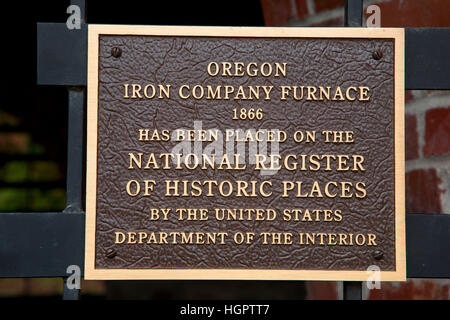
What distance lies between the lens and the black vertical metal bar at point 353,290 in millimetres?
1512

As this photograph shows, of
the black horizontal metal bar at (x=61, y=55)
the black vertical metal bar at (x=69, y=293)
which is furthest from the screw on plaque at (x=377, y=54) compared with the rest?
the black vertical metal bar at (x=69, y=293)

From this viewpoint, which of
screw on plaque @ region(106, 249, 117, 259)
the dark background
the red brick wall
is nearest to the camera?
screw on plaque @ region(106, 249, 117, 259)

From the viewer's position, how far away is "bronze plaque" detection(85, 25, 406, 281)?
1480 millimetres

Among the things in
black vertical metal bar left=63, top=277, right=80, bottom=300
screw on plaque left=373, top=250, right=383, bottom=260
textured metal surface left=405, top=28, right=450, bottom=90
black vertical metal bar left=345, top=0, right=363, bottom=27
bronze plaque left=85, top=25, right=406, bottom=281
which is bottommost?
black vertical metal bar left=63, top=277, right=80, bottom=300

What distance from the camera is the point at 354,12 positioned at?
1535mm

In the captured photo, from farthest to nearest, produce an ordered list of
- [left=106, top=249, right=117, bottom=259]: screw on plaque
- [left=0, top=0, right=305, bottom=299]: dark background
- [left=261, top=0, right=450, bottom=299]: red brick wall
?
[left=0, top=0, right=305, bottom=299]: dark background
[left=261, top=0, right=450, bottom=299]: red brick wall
[left=106, top=249, right=117, bottom=259]: screw on plaque

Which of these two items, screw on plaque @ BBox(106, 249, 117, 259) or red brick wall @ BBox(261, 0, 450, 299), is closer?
screw on plaque @ BBox(106, 249, 117, 259)

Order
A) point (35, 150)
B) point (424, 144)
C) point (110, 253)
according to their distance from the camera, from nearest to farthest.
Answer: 1. point (110, 253)
2. point (424, 144)
3. point (35, 150)

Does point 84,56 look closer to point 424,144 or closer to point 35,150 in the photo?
point 424,144

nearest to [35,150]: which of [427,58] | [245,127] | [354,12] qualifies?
[245,127]

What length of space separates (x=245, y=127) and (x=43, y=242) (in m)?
0.58

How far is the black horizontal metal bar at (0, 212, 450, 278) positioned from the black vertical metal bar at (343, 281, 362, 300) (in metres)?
0.13

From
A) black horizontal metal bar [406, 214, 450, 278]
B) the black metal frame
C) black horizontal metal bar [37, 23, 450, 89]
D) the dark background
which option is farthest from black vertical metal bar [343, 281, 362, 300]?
the dark background

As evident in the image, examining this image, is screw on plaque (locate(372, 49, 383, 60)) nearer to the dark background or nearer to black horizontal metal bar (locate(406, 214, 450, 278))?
black horizontal metal bar (locate(406, 214, 450, 278))
